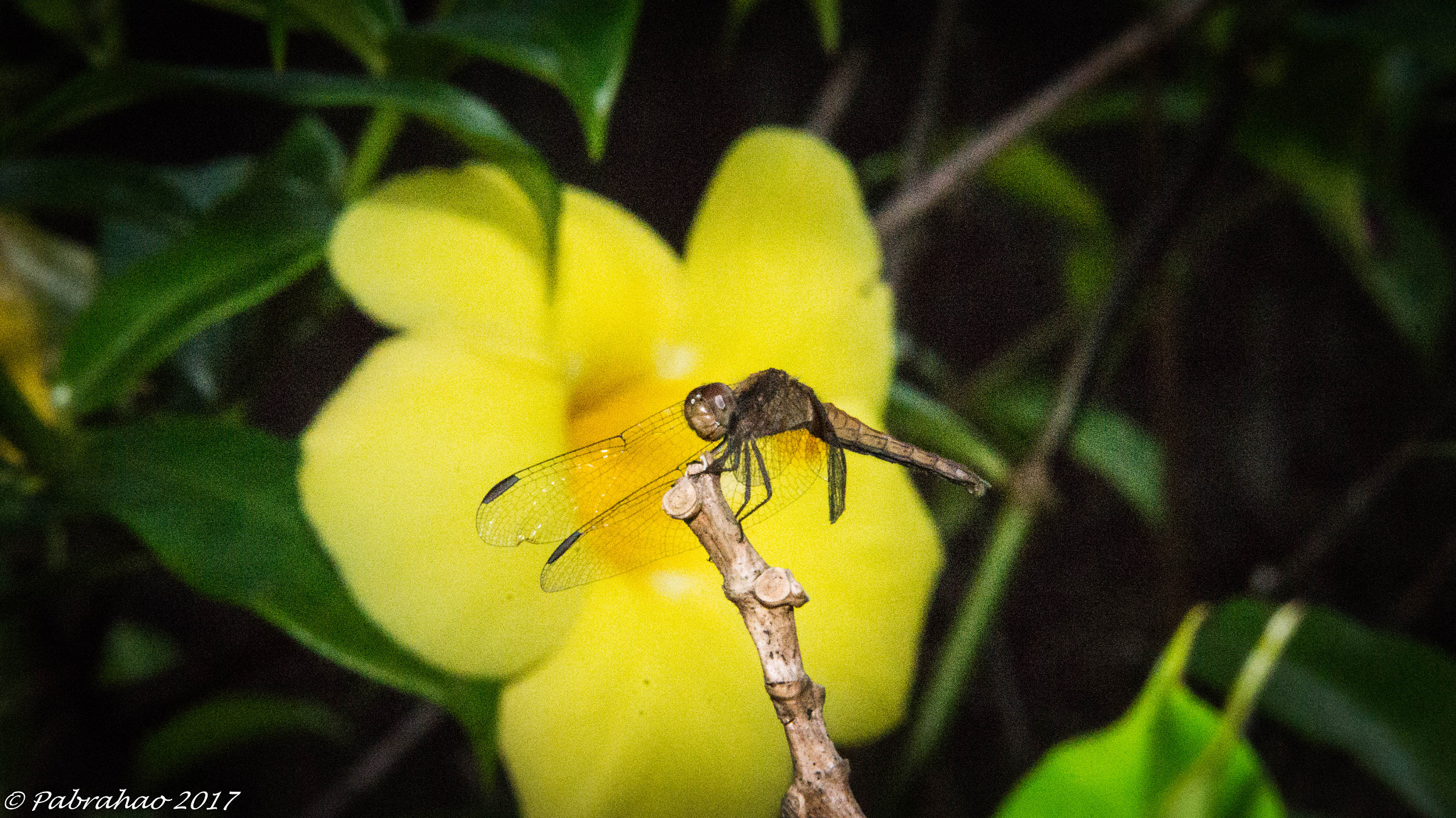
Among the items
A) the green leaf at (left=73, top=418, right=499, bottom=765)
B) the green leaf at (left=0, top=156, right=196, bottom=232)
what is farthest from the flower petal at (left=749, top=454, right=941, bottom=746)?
the green leaf at (left=0, top=156, right=196, bottom=232)

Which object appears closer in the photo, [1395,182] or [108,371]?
[108,371]

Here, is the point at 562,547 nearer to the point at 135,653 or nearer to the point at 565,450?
the point at 565,450

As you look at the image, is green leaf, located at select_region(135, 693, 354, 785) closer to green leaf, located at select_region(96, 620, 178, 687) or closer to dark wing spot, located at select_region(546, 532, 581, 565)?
green leaf, located at select_region(96, 620, 178, 687)

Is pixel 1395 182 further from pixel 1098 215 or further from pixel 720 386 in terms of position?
pixel 720 386

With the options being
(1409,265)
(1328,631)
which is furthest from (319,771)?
(1409,265)

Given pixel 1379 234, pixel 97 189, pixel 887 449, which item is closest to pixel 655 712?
pixel 887 449

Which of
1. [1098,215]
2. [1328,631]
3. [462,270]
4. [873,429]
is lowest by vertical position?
[1328,631]
